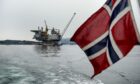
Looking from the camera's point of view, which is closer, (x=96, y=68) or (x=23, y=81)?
(x=96, y=68)

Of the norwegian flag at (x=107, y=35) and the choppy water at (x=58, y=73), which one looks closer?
the norwegian flag at (x=107, y=35)

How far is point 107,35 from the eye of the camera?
276 inches

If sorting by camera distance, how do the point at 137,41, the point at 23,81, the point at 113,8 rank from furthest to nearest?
the point at 23,81, the point at 113,8, the point at 137,41

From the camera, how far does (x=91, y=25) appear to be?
22.9ft

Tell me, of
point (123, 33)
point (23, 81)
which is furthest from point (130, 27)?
point (23, 81)

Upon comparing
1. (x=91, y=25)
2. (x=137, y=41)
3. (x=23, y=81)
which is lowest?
(x=23, y=81)

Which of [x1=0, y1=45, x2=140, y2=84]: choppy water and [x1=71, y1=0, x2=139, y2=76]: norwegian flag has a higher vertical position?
[x1=71, y1=0, x2=139, y2=76]: norwegian flag

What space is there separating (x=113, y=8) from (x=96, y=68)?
1.50 metres

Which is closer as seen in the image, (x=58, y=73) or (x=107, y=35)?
(x=107, y=35)

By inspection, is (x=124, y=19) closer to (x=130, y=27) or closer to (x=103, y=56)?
(x=130, y=27)

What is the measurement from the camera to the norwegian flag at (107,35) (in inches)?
264

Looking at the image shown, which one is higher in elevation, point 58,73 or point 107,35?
point 107,35

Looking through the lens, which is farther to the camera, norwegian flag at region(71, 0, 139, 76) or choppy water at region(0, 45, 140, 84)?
choppy water at region(0, 45, 140, 84)

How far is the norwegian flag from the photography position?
22.0 ft
